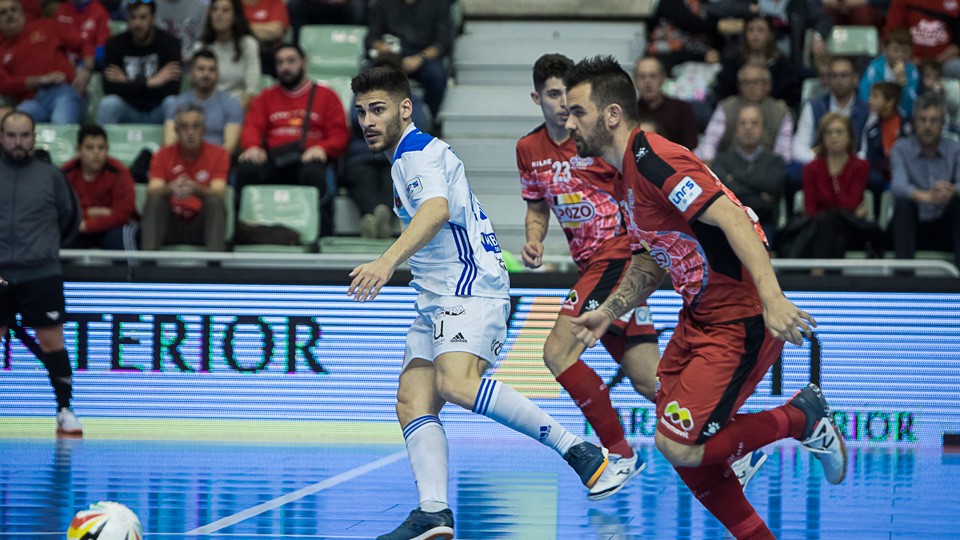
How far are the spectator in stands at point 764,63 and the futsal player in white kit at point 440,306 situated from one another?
706cm

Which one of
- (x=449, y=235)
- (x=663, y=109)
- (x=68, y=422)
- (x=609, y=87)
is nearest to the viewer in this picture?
(x=609, y=87)

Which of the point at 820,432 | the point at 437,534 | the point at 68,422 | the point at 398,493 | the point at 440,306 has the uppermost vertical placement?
the point at 440,306

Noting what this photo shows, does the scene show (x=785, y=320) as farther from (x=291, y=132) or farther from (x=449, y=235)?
(x=291, y=132)

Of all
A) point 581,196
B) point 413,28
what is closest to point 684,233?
point 581,196

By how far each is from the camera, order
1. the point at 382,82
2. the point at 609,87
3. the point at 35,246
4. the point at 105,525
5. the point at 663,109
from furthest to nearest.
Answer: the point at 663,109, the point at 35,246, the point at 382,82, the point at 609,87, the point at 105,525

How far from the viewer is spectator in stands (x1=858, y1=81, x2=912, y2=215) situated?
11336mm

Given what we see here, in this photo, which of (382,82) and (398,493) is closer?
(382,82)

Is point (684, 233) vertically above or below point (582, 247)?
above

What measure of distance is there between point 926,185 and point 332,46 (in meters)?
6.05

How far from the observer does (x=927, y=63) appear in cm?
1198

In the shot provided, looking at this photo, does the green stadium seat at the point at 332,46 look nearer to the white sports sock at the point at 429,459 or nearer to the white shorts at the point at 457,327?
the white shorts at the point at 457,327

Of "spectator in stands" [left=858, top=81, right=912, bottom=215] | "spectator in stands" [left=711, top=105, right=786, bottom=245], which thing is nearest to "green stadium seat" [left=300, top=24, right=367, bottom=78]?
"spectator in stands" [left=711, top=105, right=786, bottom=245]

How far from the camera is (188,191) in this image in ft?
35.7

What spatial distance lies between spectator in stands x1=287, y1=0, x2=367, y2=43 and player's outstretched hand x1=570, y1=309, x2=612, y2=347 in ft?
30.2
